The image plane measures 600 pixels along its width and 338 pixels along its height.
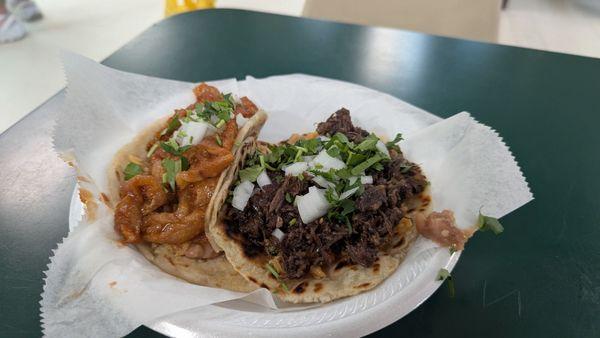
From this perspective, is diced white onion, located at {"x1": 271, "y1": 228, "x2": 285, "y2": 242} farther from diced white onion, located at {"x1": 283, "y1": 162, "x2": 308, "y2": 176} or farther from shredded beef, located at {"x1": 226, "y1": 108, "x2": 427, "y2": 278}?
diced white onion, located at {"x1": 283, "y1": 162, "x2": 308, "y2": 176}

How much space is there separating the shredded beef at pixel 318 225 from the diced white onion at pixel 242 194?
18 mm

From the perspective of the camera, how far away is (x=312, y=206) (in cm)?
160

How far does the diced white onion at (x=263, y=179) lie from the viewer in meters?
1.75

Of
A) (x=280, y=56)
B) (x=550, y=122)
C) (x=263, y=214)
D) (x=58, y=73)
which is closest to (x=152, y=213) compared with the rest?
(x=263, y=214)

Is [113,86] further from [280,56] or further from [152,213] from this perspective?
[280,56]

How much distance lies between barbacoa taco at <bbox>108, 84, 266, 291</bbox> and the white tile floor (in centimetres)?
274

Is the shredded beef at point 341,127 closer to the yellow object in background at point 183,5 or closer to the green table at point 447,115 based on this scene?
the green table at point 447,115

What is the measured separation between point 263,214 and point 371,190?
38 centimetres

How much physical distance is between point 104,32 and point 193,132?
13.5ft

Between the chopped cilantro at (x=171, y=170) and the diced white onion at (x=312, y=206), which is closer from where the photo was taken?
the diced white onion at (x=312, y=206)

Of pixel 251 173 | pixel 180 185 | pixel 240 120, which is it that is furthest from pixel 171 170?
pixel 240 120

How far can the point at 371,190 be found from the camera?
1.62 metres

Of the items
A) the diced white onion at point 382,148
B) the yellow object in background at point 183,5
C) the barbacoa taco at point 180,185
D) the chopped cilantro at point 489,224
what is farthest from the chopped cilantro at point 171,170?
the yellow object in background at point 183,5

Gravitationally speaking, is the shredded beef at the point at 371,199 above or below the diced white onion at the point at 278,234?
above
